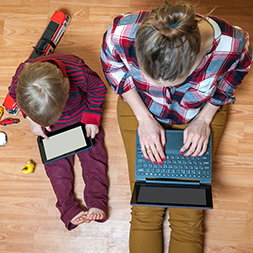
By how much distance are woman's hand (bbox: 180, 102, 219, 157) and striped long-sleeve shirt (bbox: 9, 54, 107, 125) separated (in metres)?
0.36

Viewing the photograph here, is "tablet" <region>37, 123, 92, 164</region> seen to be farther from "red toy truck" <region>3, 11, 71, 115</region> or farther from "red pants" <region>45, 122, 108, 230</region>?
"red toy truck" <region>3, 11, 71, 115</region>

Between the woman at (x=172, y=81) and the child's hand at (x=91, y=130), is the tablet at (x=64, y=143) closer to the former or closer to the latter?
the child's hand at (x=91, y=130)

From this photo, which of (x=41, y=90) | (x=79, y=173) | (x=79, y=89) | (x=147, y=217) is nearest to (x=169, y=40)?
(x=41, y=90)

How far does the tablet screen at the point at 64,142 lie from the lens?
1.00 meters

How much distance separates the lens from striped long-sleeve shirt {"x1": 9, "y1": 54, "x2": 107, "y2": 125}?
87 cm

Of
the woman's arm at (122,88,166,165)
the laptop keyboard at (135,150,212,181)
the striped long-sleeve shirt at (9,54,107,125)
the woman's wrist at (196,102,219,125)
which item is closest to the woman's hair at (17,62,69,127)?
the striped long-sleeve shirt at (9,54,107,125)

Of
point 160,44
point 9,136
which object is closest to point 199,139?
point 160,44

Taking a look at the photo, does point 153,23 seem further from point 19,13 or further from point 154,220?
point 19,13

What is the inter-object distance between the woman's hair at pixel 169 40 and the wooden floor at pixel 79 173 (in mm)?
632

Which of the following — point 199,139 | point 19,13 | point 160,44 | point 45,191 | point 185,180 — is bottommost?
point 45,191

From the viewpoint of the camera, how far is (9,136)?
113 cm

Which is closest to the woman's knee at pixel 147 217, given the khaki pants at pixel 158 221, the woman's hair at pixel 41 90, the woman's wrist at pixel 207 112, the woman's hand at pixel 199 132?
the khaki pants at pixel 158 221

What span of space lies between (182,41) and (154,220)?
2.23 feet

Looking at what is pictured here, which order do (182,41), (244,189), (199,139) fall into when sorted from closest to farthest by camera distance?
(182,41) < (199,139) < (244,189)
